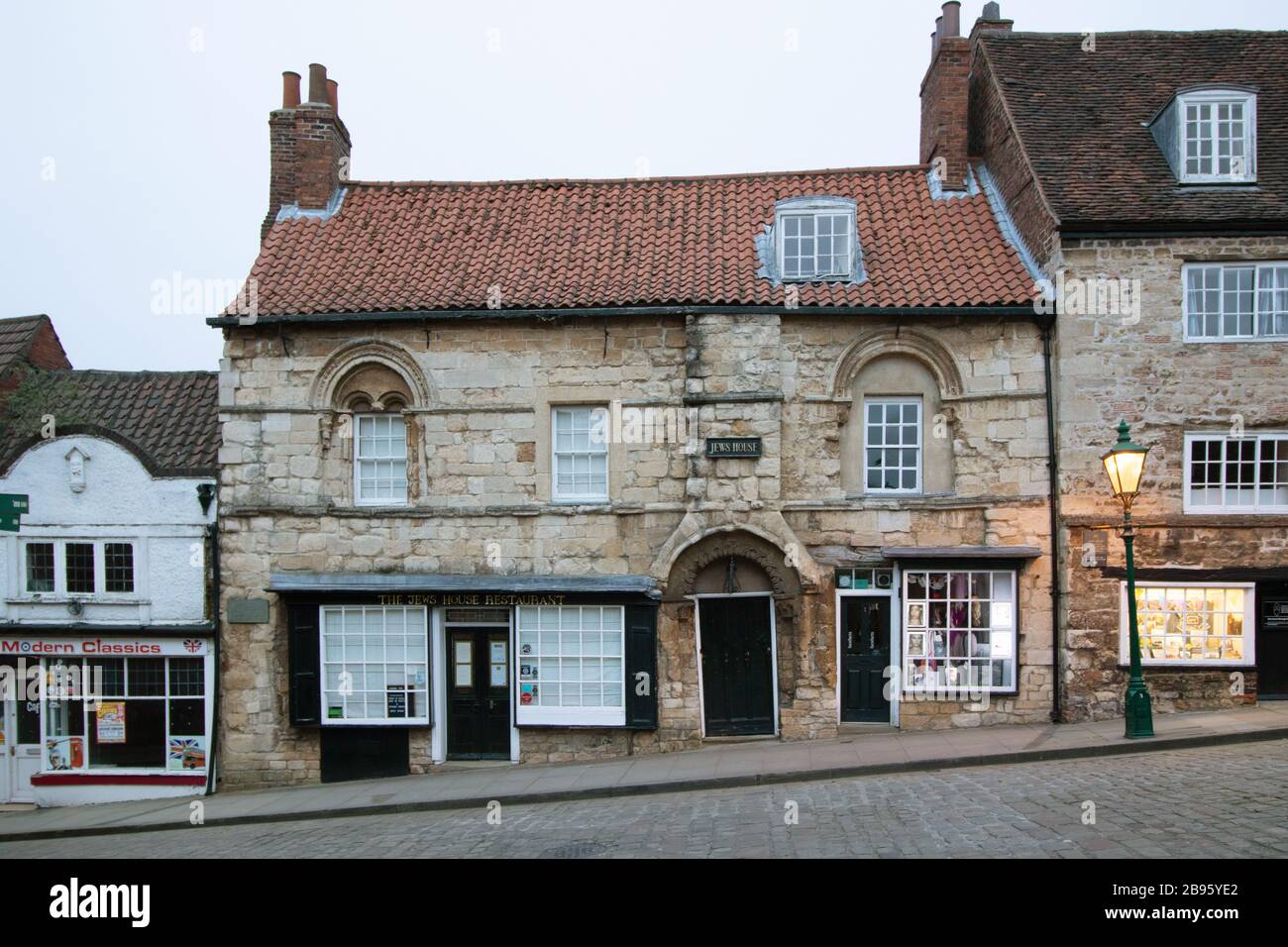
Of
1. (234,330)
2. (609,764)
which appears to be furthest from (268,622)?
(609,764)

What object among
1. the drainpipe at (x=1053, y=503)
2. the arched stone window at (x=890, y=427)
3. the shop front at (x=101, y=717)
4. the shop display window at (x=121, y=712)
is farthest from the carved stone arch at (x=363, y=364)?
the drainpipe at (x=1053, y=503)

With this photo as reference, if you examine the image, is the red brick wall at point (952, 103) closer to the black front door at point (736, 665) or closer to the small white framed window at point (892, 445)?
the small white framed window at point (892, 445)

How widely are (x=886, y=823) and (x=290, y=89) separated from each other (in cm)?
1521

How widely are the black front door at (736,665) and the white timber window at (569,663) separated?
1.35 m

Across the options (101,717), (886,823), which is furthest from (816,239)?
(101,717)

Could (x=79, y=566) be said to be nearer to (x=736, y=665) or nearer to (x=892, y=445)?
(x=736, y=665)

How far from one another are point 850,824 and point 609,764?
199 inches

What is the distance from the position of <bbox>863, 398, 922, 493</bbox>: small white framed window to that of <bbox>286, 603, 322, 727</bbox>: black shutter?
885 centimetres

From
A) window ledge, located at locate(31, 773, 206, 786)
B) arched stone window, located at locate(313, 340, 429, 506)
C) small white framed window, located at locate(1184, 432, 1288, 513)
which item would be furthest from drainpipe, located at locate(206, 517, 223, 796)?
small white framed window, located at locate(1184, 432, 1288, 513)

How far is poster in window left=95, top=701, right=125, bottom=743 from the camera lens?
1513 cm

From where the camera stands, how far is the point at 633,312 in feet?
46.8

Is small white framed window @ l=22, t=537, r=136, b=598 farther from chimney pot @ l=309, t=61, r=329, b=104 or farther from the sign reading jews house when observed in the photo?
the sign reading jews house

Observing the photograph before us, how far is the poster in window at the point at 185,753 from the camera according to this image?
14812mm

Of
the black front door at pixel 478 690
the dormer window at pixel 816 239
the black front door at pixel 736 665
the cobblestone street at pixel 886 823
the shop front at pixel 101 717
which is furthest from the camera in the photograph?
the dormer window at pixel 816 239
